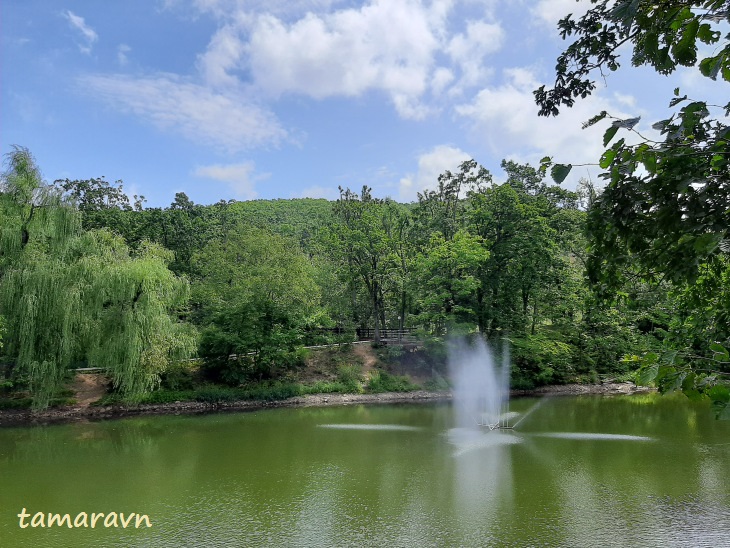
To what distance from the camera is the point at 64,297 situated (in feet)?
50.5

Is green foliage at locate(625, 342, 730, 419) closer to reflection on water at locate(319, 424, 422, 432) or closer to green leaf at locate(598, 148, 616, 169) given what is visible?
green leaf at locate(598, 148, 616, 169)

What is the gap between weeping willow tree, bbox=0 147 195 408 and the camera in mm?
15234

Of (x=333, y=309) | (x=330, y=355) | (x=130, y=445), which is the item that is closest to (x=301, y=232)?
(x=333, y=309)

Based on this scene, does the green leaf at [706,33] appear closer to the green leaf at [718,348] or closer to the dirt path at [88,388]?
the green leaf at [718,348]

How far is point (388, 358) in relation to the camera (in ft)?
78.2

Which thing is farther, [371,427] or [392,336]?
[392,336]

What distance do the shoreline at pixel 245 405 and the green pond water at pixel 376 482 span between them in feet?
4.23

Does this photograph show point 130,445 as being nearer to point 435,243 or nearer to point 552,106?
point 552,106

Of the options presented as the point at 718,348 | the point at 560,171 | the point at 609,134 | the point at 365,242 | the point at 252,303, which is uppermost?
the point at 365,242

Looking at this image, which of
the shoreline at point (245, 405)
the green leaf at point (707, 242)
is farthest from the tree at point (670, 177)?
the shoreline at point (245, 405)

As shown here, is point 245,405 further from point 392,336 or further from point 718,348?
point 718,348

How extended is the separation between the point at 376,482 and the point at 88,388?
1388 cm

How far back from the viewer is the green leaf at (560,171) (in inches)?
83.4

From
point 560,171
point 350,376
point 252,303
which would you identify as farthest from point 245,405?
point 560,171
